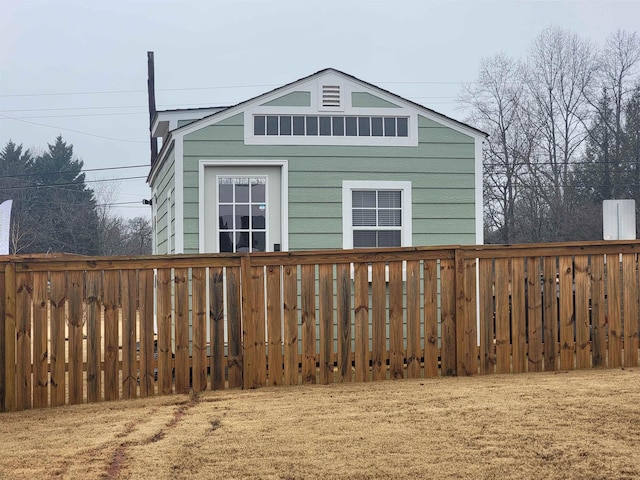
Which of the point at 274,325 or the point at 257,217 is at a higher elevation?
the point at 257,217

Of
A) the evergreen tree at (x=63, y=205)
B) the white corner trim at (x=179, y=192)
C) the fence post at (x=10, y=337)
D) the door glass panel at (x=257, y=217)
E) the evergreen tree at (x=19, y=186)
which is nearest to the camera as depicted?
the fence post at (x=10, y=337)

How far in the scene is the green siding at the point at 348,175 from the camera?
999 centimetres

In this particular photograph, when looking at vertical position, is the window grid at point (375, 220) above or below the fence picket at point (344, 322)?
above

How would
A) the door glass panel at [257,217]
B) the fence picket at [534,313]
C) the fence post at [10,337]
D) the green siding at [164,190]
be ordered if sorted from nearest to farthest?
the fence post at [10,337], the fence picket at [534,313], the door glass panel at [257,217], the green siding at [164,190]

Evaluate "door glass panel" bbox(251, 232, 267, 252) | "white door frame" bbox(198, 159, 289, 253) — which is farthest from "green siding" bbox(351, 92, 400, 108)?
"door glass panel" bbox(251, 232, 267, 252)

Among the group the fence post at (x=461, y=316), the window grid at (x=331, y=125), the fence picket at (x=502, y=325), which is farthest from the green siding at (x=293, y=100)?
the fence picket at (x=502, y=325)

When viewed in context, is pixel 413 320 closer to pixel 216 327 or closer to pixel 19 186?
pixel 216 327

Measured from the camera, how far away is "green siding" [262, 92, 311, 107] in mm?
10250

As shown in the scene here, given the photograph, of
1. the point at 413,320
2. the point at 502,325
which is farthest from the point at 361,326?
the point at 502,325

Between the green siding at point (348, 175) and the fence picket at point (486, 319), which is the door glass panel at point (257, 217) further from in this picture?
the fence picket at point (486, 319)

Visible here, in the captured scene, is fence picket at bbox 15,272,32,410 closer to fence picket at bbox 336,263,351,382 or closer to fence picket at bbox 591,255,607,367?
fence picket at bbox 336,263,351,382

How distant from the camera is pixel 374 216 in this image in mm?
10195

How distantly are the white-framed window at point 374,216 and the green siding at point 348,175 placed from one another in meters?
0.08

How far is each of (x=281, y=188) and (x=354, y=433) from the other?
5.02 metres
